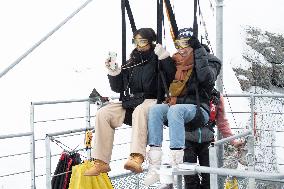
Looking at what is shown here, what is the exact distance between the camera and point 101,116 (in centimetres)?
379

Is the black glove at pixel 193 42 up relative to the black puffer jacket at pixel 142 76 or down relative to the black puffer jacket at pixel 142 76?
up

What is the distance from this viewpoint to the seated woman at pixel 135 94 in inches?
145

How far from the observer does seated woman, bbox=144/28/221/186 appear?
356 centimetres

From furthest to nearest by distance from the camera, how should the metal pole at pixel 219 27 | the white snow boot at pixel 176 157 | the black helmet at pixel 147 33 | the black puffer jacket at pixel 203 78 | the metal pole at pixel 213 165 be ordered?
the metal pole at pixel 219 27
the black helmet at pixel 147 33
the black puffer jacket at pixel 203 78
the white snow boot at pixel 176 157
the metal pole at pixel 213 165

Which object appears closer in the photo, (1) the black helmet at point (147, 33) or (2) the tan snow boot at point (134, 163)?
(2) the tan snow boot at point (134, 163)

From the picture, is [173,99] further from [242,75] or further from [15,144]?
[242,75]

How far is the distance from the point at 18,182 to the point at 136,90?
5.60 m

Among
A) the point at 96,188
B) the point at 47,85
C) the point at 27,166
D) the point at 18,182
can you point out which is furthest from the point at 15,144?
the point at 96,188

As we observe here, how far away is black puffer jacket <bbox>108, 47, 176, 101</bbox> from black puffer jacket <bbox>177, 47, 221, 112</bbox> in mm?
161

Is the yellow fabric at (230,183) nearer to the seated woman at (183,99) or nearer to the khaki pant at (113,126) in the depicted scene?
the seated woman at (183,99)

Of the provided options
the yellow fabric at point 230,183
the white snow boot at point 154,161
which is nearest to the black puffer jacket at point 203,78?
the white snow boot at point 154,161

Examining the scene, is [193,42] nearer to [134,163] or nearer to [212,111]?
[212,111]

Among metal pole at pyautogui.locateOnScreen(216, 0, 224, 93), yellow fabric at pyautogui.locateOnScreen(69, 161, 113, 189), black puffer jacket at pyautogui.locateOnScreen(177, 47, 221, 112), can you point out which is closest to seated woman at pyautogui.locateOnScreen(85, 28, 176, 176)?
black puffer jacket at pyautogui.locateOnScreen(177, 47, 221, 112)

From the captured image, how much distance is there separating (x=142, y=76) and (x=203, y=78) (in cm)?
47
